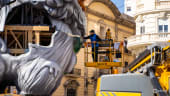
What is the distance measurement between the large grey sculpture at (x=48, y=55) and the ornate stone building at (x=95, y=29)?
18.2m

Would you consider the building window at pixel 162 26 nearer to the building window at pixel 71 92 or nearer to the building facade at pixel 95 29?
the building facade at pixel 95 29

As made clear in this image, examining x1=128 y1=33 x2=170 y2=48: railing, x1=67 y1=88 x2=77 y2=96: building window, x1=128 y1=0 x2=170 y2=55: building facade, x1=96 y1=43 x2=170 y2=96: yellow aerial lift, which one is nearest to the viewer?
x1=96 y1=43 x2=170 y2=96: yellow aerial lift

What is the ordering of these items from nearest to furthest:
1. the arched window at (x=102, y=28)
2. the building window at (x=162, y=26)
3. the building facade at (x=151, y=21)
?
the building facade at (x=151, y=21), the building window at (x=162, y=26), the arched window at (x=102, y=28)

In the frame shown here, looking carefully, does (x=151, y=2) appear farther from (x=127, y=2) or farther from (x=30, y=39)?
(x=127, y=2)

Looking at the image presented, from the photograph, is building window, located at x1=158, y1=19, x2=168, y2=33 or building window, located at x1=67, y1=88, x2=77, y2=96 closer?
building window, located at x1=158, y1=19, x2=168, y2=33

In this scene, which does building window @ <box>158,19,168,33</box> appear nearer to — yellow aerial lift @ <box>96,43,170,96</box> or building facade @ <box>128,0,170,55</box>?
building facade @ <box>128,0,170,55</box>

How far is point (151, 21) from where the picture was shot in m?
31.0

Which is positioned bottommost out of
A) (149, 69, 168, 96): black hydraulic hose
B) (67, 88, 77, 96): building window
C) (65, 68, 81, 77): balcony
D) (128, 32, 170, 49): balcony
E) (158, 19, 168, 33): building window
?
(67, 88, 77, 96): building window

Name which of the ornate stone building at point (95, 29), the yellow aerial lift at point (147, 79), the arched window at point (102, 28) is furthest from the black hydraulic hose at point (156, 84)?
the arched window at point (102, 28)

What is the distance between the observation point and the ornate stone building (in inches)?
1260

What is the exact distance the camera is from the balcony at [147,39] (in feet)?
96.5

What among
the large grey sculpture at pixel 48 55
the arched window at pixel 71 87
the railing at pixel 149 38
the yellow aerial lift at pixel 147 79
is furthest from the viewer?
the arched window at pixel 71 87

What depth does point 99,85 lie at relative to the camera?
11.9 meters

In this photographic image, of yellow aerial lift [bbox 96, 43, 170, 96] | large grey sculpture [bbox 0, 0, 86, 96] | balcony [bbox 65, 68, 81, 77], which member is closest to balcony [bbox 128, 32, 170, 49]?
balcony [bbox 65, 68, 81, 77]
